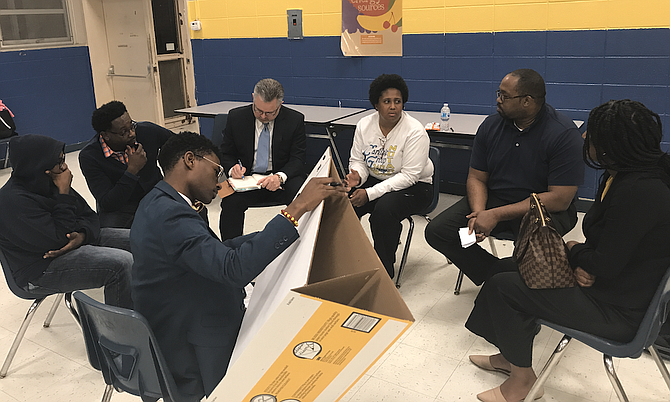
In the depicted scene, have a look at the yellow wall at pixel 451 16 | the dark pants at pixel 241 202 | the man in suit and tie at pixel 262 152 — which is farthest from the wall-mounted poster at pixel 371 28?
the dark pants at pixel 241 202

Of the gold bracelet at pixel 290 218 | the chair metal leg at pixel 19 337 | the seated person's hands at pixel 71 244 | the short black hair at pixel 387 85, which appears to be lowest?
the chair metal leg at pixel 19 337

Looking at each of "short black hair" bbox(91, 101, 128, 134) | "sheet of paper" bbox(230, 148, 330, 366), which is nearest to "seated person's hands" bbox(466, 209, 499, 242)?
"sheet of paper" bbox(230, 148, 330, 366)

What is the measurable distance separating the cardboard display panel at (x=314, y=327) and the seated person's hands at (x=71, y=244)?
1.17 meters

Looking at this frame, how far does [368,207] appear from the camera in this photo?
121 inches

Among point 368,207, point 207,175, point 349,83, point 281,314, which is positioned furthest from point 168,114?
point 281,314

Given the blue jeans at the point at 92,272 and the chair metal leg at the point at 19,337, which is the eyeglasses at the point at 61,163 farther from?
the chair metal leg at the point at 19,337

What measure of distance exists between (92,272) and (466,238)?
1.64 metres

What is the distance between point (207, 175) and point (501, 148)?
161 cm

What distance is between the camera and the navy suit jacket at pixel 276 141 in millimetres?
3389

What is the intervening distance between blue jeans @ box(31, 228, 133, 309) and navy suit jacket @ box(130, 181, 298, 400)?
0.84 metres

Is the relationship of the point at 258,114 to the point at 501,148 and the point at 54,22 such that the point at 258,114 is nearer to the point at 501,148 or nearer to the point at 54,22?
the point at 501,148

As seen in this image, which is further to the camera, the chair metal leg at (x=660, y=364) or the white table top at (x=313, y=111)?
the white table top at (x=313, y=111)

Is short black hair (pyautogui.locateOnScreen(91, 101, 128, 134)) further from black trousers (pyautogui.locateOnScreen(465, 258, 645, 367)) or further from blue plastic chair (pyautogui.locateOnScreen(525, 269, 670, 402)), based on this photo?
blue plastic chair (pyautogui.locateOnScreen(525, 269, 670, 402))

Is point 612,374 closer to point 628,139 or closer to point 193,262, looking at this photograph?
point 628,139
